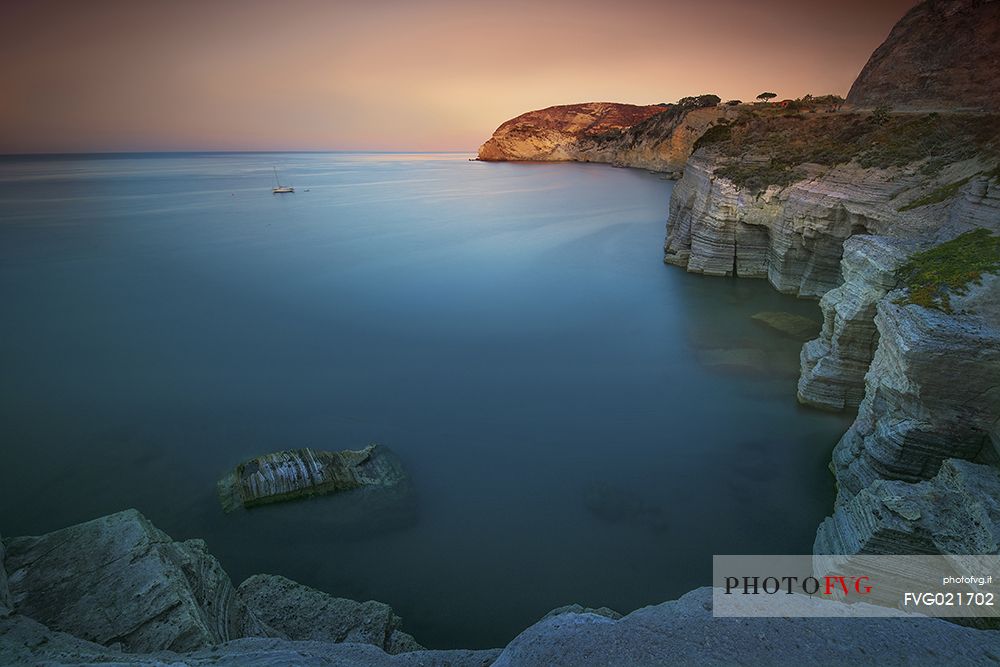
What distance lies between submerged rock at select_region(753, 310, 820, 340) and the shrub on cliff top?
6773 mm

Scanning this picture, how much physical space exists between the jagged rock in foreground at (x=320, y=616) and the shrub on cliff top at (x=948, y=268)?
918cm

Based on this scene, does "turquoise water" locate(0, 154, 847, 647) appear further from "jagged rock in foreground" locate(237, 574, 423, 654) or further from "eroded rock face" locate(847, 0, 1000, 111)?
"eroded rock face" locate(847, 0, 1000, 111)

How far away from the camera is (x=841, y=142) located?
19.3 meters

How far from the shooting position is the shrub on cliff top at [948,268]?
23.5 ft

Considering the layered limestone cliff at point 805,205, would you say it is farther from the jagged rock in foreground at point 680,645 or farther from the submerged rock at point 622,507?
the jagged rock in foreground at point 680,645

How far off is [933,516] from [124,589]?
9.20 m

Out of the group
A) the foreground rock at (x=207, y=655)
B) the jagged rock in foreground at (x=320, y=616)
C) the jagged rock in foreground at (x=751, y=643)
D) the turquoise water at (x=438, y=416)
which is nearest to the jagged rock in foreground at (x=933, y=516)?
the jagged rock in foreground at (x=751, y=643)

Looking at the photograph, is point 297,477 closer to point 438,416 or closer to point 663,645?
point 438,416

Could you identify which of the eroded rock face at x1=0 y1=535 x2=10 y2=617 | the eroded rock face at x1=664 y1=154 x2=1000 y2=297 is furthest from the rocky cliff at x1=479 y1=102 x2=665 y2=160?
the eroded rock face at x1=0 y1=535 x2=10 y2=617

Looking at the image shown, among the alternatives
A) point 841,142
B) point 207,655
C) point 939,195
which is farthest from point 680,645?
point 841,142

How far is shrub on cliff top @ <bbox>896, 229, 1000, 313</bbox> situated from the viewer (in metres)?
7.15

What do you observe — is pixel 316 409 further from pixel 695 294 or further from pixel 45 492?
pixel 695 294

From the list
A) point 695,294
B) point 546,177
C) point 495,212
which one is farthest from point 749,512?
point 546,177

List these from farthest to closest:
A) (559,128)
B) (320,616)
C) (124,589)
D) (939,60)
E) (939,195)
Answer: (559,128) → (939,60) → (939,195) → (320,616) → (124,589)
